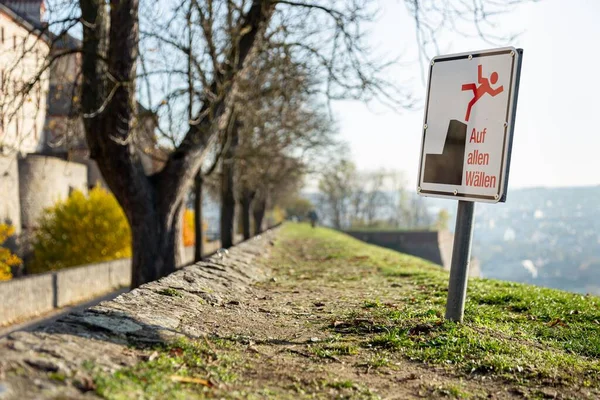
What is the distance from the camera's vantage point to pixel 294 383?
10.9 ft

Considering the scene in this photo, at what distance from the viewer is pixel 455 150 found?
4848 millimetres

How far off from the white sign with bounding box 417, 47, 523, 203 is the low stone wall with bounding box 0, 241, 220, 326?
40.8ft

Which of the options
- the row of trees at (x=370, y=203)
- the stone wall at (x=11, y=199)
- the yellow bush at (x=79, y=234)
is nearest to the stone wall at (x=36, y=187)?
the stone wall at (x=11, y=199)

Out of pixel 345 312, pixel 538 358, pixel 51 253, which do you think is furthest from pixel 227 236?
pixel 538 358

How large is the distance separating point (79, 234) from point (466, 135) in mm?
30920

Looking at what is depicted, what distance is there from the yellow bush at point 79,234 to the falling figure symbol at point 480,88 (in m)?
30.0

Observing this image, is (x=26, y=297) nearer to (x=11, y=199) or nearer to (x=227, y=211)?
(x=227, y=211)

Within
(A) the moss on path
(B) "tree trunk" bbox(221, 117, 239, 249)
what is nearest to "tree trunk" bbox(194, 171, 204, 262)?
A: (B) "tree trunk" bbox(221, 117, 239, 249)

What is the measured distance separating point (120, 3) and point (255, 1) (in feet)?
9.85

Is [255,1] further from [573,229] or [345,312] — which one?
[573,229]

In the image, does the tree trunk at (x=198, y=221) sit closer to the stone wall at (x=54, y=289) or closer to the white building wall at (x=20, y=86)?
the stone wall at (x=54, y=289)

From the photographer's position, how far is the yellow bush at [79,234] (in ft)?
106

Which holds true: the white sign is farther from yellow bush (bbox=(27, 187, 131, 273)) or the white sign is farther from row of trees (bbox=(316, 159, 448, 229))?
row of trees (bbox=(316, 159, 448, 229))

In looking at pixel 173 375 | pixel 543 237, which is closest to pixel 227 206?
pixel 173 375
